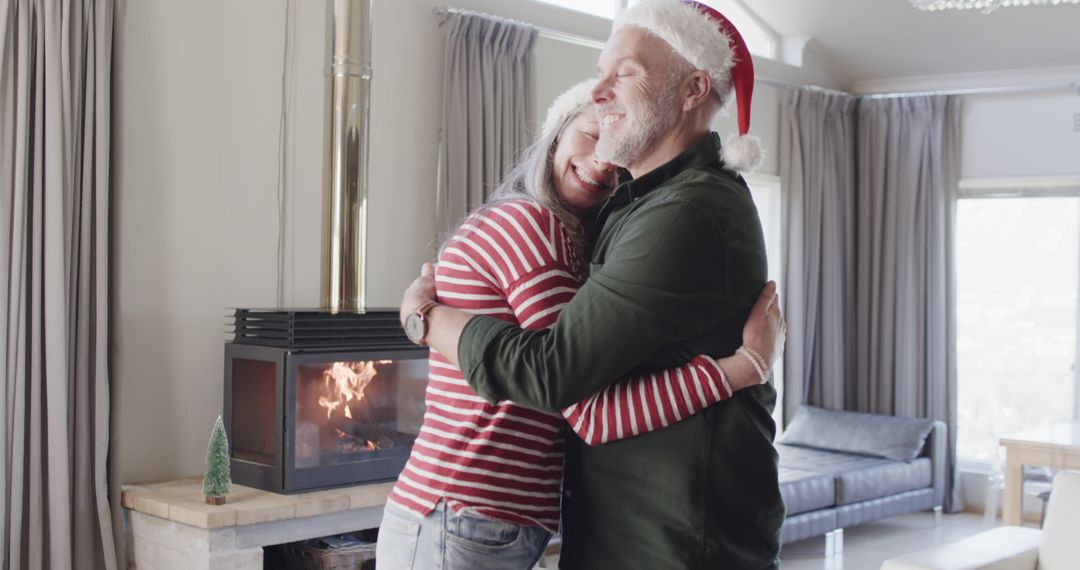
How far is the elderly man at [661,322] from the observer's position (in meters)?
1.44

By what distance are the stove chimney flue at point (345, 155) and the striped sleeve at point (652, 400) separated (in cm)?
282

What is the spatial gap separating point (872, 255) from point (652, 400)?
6.26 m

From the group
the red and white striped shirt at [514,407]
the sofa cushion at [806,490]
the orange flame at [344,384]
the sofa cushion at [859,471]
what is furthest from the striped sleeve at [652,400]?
the sofa cushion at [859,471]

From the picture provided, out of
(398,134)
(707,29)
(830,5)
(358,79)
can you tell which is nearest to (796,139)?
(830,5)

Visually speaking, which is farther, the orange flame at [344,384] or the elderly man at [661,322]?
the orange flame at [344,384]

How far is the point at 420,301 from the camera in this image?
63.2 inches

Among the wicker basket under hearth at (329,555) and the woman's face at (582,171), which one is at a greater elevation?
the woman's face at (582,171)

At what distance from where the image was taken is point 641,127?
1.64 metres

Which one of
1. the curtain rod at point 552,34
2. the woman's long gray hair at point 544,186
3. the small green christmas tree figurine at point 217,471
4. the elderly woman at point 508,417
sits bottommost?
the small green christmas tree figurine at point 217,471

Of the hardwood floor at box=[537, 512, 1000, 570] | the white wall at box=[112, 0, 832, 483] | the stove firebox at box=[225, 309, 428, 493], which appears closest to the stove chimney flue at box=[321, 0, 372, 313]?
A: the stove firebox at box=[225, 309, 428, 493]

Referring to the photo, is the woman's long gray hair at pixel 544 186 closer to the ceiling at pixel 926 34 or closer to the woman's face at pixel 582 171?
the woman's face at pixel 582 171

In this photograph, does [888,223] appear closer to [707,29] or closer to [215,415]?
[215,415]

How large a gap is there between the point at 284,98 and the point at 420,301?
10.5 feet

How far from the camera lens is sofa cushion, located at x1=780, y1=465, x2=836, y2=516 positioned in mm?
5508
